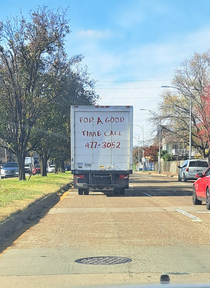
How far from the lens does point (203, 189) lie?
14609 millimetres

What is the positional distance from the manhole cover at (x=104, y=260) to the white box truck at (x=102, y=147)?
11689 millimetres

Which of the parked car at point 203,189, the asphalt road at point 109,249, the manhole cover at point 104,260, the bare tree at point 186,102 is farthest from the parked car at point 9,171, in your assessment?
the manhole cover at point 104,260

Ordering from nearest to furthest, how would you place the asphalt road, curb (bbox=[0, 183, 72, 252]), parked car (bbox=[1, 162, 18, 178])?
the asphalt road → curb (bbox=[0, 183, 72, 252]) → parked car (bbox=[1, 162, 18, 178])

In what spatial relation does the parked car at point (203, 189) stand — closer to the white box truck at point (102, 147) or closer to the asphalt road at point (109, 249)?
the asphalt road at point (109, 249)

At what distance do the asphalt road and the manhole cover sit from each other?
0.05ft

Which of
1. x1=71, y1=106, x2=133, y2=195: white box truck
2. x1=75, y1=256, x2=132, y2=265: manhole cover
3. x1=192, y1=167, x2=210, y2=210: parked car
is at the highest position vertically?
x1=71, y1=106, x2=133, y2=195: white box truck

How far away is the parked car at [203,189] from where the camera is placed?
14.2m

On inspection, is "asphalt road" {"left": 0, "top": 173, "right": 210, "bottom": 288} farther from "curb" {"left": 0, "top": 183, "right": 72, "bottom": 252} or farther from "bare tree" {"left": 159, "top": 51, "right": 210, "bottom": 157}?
"bare tree" {"left": 159, "top": 51, "right": 210, "bottom": 157}

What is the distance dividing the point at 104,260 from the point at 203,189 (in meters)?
8.18

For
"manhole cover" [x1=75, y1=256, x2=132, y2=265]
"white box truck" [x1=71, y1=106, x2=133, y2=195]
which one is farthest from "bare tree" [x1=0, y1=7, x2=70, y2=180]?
"manhole cover" [x1=75, y1=256, x2=132, y2=265]

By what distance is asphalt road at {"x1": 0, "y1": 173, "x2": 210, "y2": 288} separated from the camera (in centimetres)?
615

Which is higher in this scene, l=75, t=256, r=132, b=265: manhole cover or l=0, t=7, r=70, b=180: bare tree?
l=0, t=7, r=70, b=180: bare tree

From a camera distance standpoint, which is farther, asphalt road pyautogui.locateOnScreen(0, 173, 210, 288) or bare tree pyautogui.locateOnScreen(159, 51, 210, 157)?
bare tree pyautogui.locateOnScreen(159, 51, 210, 157)

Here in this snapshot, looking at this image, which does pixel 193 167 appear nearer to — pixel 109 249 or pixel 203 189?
pixel 203 189
